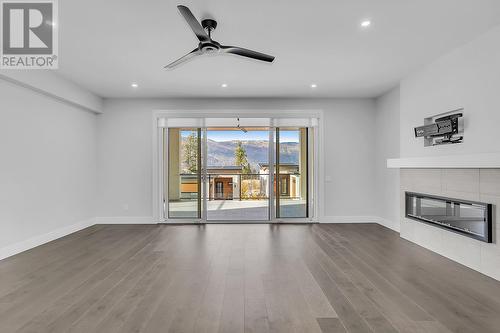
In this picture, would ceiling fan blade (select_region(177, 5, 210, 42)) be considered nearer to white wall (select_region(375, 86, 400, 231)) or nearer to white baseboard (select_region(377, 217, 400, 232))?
white wall (select_region(375, 86, 400, 231))

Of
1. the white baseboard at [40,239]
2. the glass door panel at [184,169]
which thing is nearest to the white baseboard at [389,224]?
the glass door panel at [184,169]

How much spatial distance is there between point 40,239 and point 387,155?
20.6 feet

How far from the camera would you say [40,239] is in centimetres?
424

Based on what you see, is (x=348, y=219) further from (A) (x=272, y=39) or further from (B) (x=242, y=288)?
(A) (x=272, y=39)

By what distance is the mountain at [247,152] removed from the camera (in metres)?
5.96

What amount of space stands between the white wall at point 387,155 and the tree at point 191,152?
3924 millimetres

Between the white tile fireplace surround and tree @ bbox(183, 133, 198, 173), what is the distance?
13.4 feet

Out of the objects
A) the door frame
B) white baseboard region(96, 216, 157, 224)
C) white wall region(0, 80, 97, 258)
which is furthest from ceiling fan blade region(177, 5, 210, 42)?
white baseboard region(96, 216, 157, 224)

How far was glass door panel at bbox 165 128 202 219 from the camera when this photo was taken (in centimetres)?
594

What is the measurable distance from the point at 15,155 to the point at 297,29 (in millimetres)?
4175

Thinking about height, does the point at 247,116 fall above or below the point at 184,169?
above

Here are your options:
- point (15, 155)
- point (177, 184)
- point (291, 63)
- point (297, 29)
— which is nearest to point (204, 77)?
point (291, 63)

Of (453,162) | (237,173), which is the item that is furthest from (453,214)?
(237,173)

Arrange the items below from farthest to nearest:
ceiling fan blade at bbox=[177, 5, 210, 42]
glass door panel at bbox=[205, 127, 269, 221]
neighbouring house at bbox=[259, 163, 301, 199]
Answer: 1. glass door panel at bbox=[205, 127, 269, 221]
2. neighbouring house at bbox=[259, 163, 301, 199]
3. ceiling fan blade at bbox=[177, 5, 210, 42]
